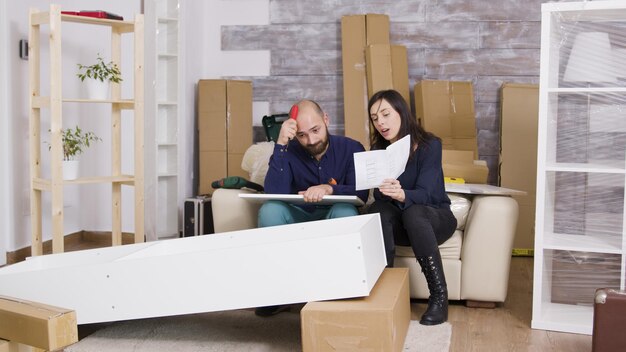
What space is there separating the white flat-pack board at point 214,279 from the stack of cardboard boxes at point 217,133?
2.31 meters

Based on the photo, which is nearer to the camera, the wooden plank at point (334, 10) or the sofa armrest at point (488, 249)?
the sofa armrest at point (488, 249)

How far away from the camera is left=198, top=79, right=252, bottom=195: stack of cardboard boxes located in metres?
4.87

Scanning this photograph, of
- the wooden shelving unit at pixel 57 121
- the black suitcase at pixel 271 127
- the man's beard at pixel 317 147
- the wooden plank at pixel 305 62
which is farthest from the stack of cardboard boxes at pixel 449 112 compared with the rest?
the wooden shelving unit at pixel 57 121

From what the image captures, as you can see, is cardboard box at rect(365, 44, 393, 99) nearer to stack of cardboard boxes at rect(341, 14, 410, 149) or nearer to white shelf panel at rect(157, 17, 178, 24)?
stack of cardboard boxes at rect(341, 14, 410, 149)

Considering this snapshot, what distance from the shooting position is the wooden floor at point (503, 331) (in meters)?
2.65

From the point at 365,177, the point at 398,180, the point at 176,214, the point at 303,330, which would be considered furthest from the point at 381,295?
the point at 176,214

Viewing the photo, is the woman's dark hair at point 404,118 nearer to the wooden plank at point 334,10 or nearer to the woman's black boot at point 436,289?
the woman's black boot at point 436,289

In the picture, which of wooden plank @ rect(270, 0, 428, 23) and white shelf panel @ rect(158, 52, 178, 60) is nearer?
white shelf panel @ rect(158, 52, 178, 60)

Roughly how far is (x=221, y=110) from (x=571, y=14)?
8.47 feet

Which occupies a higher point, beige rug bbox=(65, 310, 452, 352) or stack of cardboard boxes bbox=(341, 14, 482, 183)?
stack of cardboard boxes bbox=(341, 14, 482, 183)

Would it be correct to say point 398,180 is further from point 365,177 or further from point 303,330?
point 303,330

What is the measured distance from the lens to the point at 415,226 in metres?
2.94

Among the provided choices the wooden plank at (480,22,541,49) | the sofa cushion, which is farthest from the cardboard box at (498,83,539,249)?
the sofa cushion

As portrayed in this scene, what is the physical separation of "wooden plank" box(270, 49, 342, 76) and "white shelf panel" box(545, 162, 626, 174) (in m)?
2.32
